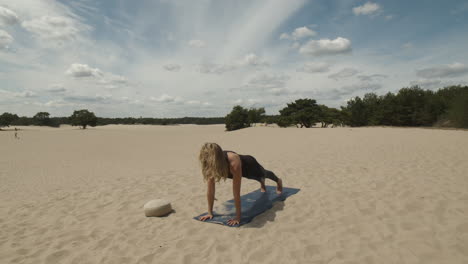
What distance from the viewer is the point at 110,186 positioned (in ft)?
26.6

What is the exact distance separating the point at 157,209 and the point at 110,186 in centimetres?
384

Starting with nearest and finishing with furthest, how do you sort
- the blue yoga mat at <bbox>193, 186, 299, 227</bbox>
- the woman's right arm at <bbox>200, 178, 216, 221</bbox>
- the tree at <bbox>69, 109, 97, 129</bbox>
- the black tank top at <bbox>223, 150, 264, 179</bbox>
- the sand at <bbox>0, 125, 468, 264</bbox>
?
the sand at <bbox>0, 125, 468, 264</bbox>, the woman's right arm at <bbox>200, 178, 216, 221</bbox>, the blue yoga mat at <bbox>193, 186, 299, 227</bbox>, the black tank top at <bbox>223, 150, 264, 179</bbox>, the tree at <bbox>69, 109, 97, 129</bbox>

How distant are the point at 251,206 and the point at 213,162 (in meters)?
1.77

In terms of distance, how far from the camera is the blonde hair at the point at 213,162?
14.0ft

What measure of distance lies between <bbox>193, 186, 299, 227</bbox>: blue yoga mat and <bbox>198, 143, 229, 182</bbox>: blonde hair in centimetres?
104

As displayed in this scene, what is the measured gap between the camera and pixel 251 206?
537cm

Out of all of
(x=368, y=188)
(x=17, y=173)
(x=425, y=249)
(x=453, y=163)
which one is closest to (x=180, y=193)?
(x=368, y=188)

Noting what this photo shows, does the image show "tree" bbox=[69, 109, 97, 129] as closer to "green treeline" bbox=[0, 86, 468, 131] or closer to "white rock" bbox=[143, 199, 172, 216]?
"green treeline" bbox=[0, 86, 468, 131]

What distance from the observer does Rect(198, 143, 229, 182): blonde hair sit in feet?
14.0

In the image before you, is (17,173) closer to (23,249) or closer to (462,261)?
(23,249)

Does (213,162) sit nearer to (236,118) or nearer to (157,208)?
(157,208)

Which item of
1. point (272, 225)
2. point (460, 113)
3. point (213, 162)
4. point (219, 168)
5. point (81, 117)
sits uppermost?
point (81, 117)

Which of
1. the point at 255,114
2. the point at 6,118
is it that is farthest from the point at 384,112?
the point at 6,118

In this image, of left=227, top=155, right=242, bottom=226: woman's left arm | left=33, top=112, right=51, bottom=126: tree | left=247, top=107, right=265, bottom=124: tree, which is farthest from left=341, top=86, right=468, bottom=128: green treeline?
left=33, top=112, right=51, bottom=126: tree
